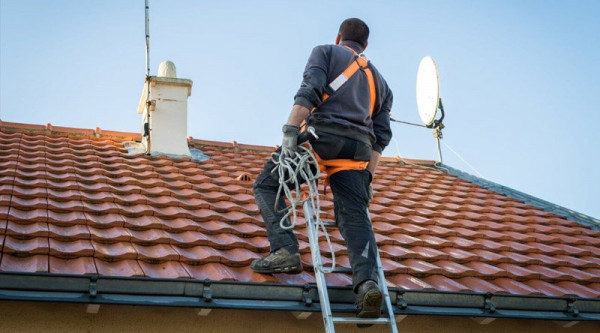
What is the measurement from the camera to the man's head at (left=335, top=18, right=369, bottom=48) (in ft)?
17.4

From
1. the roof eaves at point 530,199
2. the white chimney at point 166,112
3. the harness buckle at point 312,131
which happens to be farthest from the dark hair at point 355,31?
the roof eaves at point 530,199

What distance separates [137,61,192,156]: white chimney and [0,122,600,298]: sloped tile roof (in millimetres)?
283

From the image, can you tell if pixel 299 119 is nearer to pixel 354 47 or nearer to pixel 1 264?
pixel 354 47

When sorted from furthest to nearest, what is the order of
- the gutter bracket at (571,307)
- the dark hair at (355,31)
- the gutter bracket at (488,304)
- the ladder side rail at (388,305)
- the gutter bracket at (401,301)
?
1. the gutter bracket at (571,307)
2. the dark hair at (355,31)
3. the gutter bracket at (488,304)
4. the gutter bracket at (401,301)
5. the ladder side rail at (388,305)

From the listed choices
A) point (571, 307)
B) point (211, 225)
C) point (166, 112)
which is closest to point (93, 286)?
point (211, 225)

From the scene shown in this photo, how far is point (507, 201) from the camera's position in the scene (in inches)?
353

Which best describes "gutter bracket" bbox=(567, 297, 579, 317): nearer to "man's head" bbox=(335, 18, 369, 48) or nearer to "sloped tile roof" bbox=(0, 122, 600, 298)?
"sloped tile roof" bbox=(0, 122, 600, 298)

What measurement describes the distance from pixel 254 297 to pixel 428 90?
597 centimetres

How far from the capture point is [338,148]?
488cm

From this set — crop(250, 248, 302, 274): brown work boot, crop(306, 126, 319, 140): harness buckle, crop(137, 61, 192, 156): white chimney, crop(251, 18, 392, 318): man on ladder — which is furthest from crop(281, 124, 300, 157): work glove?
crop(137, 61, 192, 156): white chimney

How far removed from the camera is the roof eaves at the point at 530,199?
831 cm

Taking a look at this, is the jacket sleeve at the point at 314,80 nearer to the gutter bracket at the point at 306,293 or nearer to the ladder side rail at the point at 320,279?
the ladder side rail at the point at 320,279

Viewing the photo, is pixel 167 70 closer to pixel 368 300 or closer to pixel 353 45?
pixel 353 45

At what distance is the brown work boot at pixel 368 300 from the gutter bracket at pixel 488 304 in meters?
1.02
